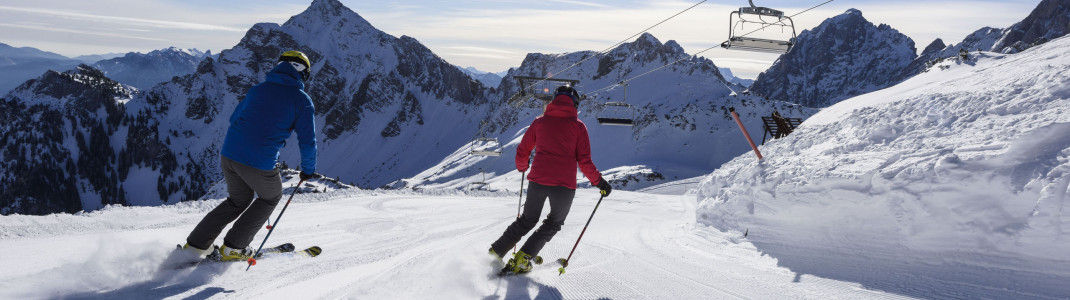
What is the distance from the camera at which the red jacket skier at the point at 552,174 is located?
5102mm

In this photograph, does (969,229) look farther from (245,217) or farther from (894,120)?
(245,217)

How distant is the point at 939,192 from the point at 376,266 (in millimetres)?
5670

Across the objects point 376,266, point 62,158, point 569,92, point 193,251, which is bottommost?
point 62,158

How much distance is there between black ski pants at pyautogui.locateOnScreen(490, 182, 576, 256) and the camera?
202 inches

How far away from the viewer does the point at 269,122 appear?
474 cm

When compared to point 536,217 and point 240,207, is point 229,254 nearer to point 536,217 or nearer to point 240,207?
point 240,207

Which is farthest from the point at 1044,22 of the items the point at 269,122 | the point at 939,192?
the point at 269,122

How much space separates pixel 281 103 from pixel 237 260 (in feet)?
4.84

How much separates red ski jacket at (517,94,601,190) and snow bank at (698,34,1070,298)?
2.48 m

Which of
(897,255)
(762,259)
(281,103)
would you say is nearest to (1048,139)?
(897,255)

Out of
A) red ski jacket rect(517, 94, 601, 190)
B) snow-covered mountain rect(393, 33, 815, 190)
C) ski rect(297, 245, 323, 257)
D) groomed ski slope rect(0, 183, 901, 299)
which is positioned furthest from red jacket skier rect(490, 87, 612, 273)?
snow-covered mountain rect(393, 33, 815, 190)

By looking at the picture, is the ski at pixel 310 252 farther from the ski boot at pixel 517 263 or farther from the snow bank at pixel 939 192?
the snow bank at pixel 939 192

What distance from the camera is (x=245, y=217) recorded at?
4.87m

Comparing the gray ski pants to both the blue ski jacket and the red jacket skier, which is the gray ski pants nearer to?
the blue ski jacket
